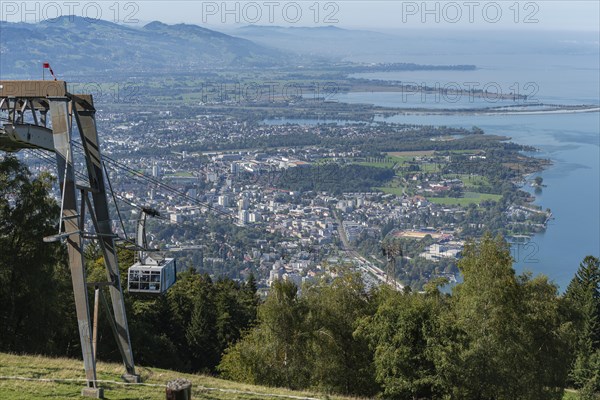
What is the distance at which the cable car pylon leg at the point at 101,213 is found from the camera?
9.98 metres

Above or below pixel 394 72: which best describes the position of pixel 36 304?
below

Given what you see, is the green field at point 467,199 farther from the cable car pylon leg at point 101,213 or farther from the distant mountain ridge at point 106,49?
the distant mountain ridge at point 106,49

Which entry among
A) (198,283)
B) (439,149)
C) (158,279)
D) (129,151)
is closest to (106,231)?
(158,279)

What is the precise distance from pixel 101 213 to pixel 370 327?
17.6 ft

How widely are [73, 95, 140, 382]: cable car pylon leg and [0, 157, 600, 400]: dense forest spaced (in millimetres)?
3984

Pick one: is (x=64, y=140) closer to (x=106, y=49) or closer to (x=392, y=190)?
(x=392, y=190)

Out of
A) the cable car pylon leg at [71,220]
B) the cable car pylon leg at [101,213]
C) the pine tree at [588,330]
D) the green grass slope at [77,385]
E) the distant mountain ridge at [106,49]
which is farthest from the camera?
the distant mountain ridge at [106,49]

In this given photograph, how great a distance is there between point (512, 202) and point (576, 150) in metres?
26.8

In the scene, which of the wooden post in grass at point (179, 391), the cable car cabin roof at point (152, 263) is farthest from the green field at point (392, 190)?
the wooden post in grass at point (179, 391)

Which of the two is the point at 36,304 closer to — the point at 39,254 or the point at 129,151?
the point at 39,254

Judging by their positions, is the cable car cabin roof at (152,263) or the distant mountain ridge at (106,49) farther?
the distant mountain ridge at (106,49)

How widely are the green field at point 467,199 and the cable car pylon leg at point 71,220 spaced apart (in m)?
58.9

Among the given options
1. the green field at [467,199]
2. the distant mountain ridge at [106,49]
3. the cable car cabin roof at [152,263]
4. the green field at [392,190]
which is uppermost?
the distant mountain ridge at [106,49]

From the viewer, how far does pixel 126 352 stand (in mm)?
10258
